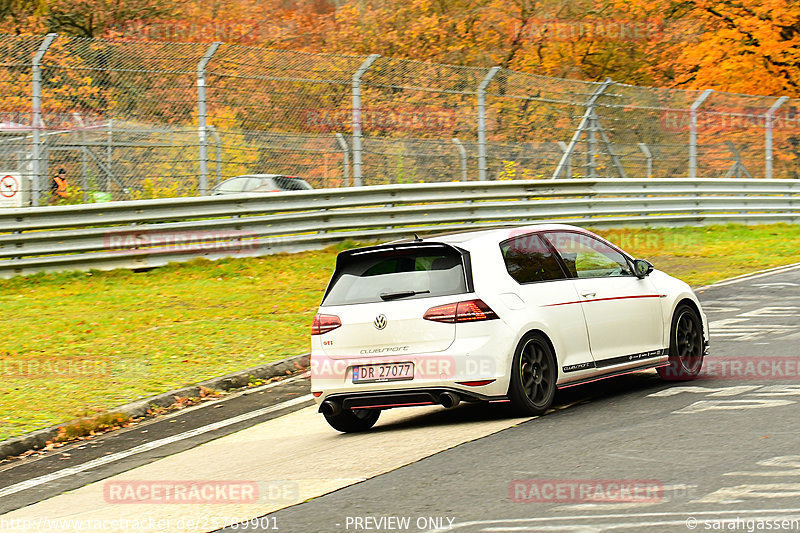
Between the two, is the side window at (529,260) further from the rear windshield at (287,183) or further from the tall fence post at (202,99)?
the rear windshield at (287,183)

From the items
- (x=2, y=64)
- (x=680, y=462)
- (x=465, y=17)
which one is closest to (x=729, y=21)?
(x=465, y=17)

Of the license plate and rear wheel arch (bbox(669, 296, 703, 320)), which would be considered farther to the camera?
rear wheel arch (bbox(669, 296, 703, 320))

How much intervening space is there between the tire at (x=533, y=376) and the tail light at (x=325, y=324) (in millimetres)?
1389

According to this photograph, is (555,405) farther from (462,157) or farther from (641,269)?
(462,157)

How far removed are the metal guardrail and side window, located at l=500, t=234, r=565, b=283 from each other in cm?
1018

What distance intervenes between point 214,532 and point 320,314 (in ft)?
9.26

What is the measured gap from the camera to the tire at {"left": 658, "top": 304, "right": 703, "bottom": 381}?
9844mm

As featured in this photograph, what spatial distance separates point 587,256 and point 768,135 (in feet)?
67.0

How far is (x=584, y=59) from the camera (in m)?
45.6
